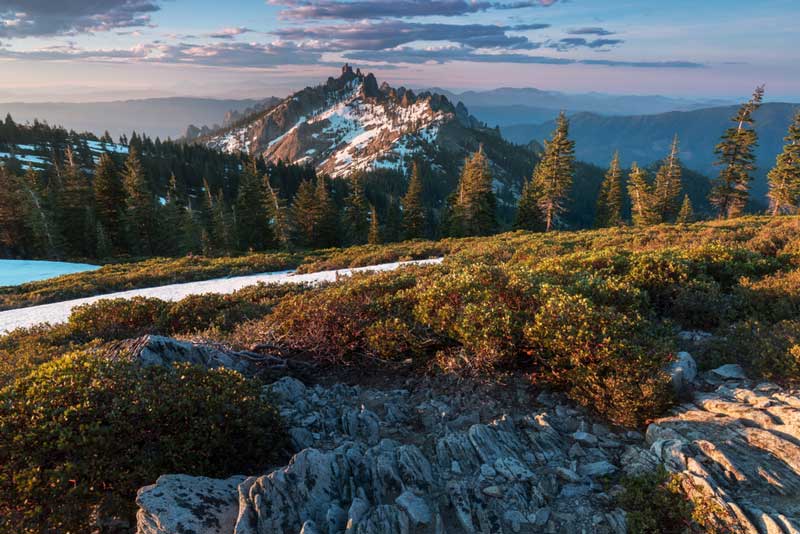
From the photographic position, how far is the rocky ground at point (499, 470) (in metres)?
3.75

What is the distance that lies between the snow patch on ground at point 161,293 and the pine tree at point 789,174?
4903 centimetres

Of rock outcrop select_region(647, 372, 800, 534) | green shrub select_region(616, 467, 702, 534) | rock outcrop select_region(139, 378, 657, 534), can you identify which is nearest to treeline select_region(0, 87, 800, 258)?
rock outcrop select_region(139, 378, 657, 534)

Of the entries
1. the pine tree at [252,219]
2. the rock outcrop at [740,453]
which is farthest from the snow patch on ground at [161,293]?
the pine tree at [252,219]

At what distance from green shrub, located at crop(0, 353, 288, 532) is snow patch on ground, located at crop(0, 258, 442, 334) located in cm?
887

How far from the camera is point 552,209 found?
52562 mm

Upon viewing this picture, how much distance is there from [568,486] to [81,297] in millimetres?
22085

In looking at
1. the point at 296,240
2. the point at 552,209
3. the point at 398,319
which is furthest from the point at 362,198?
the point at 398,319

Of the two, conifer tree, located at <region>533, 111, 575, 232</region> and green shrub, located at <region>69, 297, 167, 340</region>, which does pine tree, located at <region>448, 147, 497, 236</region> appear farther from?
green shrub, located at <region>69, 297, 167, 340</region>

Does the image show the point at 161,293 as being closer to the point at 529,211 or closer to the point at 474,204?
the point at 474,204

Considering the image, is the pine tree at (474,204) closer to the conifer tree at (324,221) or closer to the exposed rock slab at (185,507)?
the conifer tree at (324,221)

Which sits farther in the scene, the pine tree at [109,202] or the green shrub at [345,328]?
the pine tree at [109,202]

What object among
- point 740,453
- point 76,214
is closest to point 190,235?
point 76,214

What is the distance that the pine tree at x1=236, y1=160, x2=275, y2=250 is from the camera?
58.0 metres

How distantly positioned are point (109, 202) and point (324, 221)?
2673 centimetres
